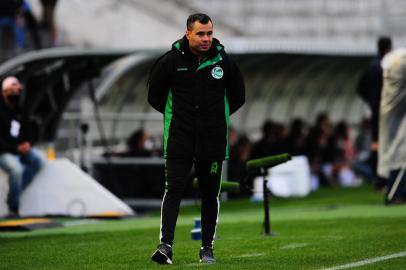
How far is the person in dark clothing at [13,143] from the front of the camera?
20062 millimetres

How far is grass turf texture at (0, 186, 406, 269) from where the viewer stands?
39.0 ft

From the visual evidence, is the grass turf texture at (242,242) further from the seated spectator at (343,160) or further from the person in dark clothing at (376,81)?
the seated spectator at (343,160)

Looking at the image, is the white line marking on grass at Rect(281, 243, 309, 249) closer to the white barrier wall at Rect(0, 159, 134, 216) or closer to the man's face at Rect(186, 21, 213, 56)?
the man's face at Rect(186, 21, 213, 56)

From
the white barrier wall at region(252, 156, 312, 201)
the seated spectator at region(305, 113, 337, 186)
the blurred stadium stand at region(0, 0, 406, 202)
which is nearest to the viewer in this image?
the blurred stadium stand at region(0, 0, 406, 202)

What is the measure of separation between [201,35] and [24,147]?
9.17 meters

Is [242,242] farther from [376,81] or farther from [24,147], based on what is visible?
[376,81]

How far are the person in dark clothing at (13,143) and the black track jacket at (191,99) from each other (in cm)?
832

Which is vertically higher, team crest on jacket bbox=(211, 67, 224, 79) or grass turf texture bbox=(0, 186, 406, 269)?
team crest on jacket bbox=(211, 67, 224, 79)

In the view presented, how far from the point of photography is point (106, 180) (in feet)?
81.7

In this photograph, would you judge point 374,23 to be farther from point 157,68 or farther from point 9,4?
Answer: point 157,68

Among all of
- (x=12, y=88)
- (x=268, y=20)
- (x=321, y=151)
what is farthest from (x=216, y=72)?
(x=268, y=20)

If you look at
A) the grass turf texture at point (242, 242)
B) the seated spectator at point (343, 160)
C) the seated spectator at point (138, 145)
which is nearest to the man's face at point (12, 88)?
the grass turf texture at point (242, 242)

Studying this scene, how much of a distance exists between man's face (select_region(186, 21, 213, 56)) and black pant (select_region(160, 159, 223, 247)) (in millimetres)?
930

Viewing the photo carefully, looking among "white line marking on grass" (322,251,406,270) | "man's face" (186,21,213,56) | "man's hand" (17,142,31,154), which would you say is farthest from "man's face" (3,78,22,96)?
"white line marking on grass" (322,251,406,270)
